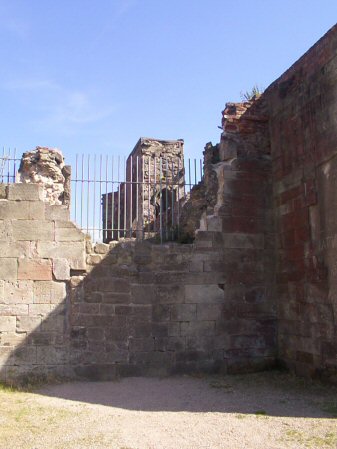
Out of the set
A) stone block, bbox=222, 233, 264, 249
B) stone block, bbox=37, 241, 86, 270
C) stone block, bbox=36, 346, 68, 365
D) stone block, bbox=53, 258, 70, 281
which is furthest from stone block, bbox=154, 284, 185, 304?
stone block, bbox=36, 346, 68, 365

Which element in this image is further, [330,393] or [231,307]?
[231,307]


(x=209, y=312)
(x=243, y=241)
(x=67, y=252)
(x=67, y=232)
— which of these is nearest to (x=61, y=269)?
(x=67, y=252)

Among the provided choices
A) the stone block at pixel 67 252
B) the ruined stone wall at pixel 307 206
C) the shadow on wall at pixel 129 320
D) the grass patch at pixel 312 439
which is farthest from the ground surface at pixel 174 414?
the stone block at pixel 67 252

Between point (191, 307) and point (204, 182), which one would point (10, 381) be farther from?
point (204, 182)

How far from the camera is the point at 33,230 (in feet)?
26.0

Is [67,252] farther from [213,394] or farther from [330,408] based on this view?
[330,408]

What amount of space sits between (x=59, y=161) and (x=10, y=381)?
12.2ft

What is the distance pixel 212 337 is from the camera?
8383 mm

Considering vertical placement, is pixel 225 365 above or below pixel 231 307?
below

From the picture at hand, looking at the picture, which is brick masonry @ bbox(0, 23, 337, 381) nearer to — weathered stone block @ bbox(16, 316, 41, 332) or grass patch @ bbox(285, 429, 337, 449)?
weathered stone block @ bbox(16, 316, 41, 332)

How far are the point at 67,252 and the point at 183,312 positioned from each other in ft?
6.96

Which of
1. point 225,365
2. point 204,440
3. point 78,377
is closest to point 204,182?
point 225,365

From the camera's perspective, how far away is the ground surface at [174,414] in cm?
489

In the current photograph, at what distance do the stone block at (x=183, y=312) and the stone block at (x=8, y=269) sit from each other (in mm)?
2556
